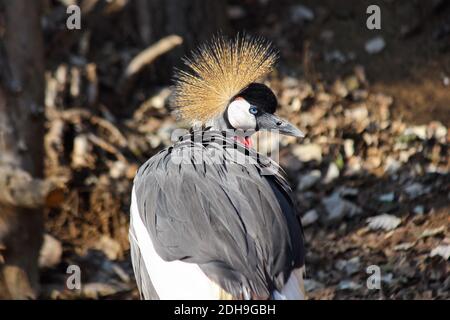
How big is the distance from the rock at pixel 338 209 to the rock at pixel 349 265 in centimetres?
32

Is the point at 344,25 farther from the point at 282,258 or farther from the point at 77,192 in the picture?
the point at 282,258

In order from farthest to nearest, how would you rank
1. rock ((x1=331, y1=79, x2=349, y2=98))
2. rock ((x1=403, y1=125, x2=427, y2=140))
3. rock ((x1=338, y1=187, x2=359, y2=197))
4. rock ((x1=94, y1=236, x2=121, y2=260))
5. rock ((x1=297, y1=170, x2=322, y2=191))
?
rock ((x1=331, y1=79, x2=349, y2=98))
rock ((x1=403, y1=125, x2=427, y2=140))
rock ((x1=297, y1=170, x2=322, y2=191))
rock ((x1=338, y1=187, x2=359, y2=197))
rock ((x1=94, y1=236, x2=121, y2=260))

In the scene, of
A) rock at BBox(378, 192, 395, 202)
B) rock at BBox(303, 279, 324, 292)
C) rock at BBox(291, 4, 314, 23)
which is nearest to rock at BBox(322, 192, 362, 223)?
rock at BBox(378, 192, 395, 202)

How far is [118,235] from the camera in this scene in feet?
13.2

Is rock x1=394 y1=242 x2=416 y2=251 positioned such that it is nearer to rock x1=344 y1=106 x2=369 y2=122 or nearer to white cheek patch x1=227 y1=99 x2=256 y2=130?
white cheek patch x1=227 y1=99 x2=256 y2=130

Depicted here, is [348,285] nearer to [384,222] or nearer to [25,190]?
[384,222]

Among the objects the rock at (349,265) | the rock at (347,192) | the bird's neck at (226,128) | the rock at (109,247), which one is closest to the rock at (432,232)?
the rock at (349,265)

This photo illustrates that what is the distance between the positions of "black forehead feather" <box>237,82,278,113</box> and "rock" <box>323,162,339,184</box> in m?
1.20

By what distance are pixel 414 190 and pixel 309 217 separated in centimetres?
46

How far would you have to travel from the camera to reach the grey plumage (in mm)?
2543

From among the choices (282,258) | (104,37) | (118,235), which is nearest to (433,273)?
(282,258)

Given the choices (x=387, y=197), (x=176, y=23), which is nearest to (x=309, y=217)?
(x=387, y=197)

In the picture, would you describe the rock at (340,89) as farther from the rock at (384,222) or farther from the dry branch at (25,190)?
the dry branch at (25,190)
